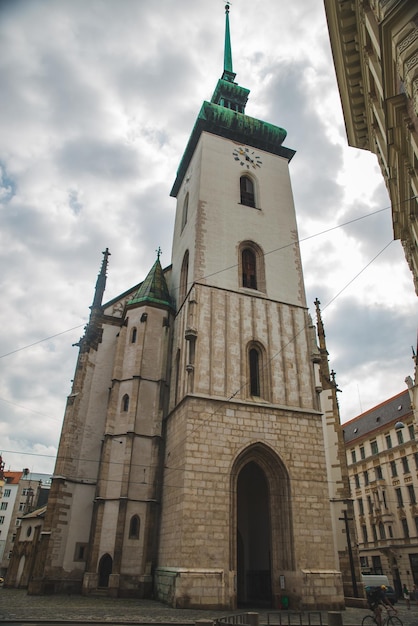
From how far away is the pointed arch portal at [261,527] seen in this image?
16.2 m

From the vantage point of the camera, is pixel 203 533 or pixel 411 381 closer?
pixel 203 533

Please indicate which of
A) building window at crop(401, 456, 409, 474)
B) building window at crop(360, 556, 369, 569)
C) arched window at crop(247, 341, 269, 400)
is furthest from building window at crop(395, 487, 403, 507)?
arched window at crop(247, 341, 269, 400)

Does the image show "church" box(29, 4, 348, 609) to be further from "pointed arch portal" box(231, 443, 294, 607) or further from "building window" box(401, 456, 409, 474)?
"building window" box(401, 456, 409, 474)

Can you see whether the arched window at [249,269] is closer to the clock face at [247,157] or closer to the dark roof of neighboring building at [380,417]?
the clock face at [247,157]

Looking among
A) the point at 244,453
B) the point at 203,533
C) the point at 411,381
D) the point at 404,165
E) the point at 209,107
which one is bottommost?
the point at 203,533

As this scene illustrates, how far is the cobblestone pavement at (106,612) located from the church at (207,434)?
0.90m

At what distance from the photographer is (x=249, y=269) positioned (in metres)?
22.7

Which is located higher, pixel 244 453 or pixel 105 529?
pixel 244 453

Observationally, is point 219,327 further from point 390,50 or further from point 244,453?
point 390,50

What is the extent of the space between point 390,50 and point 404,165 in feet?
8.27

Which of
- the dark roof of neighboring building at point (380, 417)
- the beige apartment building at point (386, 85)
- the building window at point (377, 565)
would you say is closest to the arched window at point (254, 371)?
the beige apartment building at point (386, 85)

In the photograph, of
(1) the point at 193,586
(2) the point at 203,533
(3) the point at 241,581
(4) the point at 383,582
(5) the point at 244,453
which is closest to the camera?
(1) the point at 193,586

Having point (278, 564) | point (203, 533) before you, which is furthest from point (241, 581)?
point (203, 533)

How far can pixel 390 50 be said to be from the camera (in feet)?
31.6
